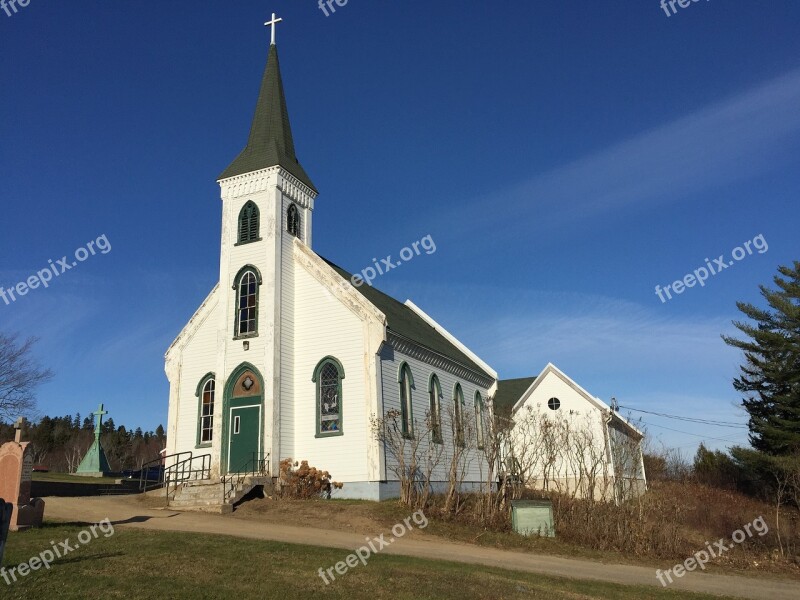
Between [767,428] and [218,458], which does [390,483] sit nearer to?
[218,458]

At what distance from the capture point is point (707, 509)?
3038cm

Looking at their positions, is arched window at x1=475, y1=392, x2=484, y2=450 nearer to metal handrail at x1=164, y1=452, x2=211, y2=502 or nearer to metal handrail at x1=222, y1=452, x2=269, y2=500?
metal handrail at x1=222, y1=452, x2=269, y2=500

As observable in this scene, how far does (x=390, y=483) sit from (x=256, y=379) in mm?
6156

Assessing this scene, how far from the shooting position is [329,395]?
23219 mm

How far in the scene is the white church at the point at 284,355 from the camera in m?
22.4

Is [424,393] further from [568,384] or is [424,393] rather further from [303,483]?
[568,384]

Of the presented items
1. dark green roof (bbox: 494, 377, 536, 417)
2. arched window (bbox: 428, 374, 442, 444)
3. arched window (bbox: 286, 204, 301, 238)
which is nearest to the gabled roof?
dark green roof (bbox: 494, 377, 536, 417)

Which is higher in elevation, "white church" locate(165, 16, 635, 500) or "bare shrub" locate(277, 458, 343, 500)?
"white church" locate(165, 16, 635, 500)

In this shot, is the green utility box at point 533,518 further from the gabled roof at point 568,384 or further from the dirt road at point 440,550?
the gabled roof at point 568,384

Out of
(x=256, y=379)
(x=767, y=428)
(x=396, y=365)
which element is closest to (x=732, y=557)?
(x=396, y=365)

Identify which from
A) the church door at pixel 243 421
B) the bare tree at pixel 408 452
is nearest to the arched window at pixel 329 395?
the bare tree at pixel 408 452

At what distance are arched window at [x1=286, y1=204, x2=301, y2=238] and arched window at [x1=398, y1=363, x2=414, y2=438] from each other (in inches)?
277

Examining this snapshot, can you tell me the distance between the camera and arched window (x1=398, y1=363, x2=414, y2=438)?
24.1 m
